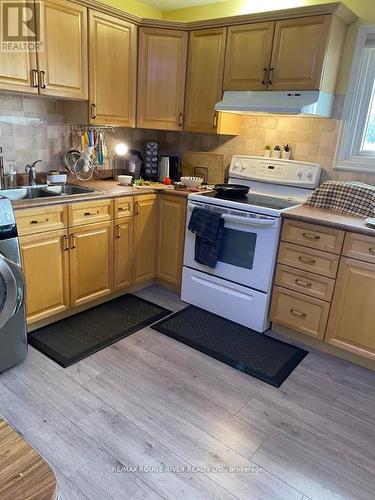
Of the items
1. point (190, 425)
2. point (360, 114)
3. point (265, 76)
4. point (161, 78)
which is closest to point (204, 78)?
point (161, 78)

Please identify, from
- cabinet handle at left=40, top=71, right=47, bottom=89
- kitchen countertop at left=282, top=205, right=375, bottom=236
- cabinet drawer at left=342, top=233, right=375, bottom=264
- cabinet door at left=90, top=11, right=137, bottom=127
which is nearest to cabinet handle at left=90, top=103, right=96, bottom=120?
cabinet door at left=90, top=11, right=137, bottom=127

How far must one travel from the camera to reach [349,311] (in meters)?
2.34

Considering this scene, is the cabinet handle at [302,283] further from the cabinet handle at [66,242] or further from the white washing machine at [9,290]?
the white washing machine at [9,290]

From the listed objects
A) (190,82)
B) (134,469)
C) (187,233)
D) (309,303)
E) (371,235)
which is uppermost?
(190,82)

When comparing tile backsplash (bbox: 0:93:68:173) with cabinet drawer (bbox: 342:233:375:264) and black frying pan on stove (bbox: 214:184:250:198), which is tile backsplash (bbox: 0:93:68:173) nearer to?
black frying pan on stove (bbox: 214:184:250:198)

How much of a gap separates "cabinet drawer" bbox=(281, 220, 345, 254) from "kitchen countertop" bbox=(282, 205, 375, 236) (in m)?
0.04

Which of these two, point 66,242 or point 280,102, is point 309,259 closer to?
point 280,102

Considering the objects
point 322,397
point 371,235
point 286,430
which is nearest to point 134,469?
point 286,430

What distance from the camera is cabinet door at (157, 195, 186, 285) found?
3064 mm

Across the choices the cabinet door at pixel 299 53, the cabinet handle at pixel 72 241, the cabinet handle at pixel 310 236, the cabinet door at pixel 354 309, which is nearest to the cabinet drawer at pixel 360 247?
the cabinet door at pixel 354 309

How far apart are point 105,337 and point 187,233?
3.31 ft

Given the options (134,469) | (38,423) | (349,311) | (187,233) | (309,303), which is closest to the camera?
(134,469)

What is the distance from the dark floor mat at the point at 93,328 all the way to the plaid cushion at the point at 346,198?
1433 mm

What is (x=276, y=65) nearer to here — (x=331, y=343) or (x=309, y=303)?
(x=309, y=303)
